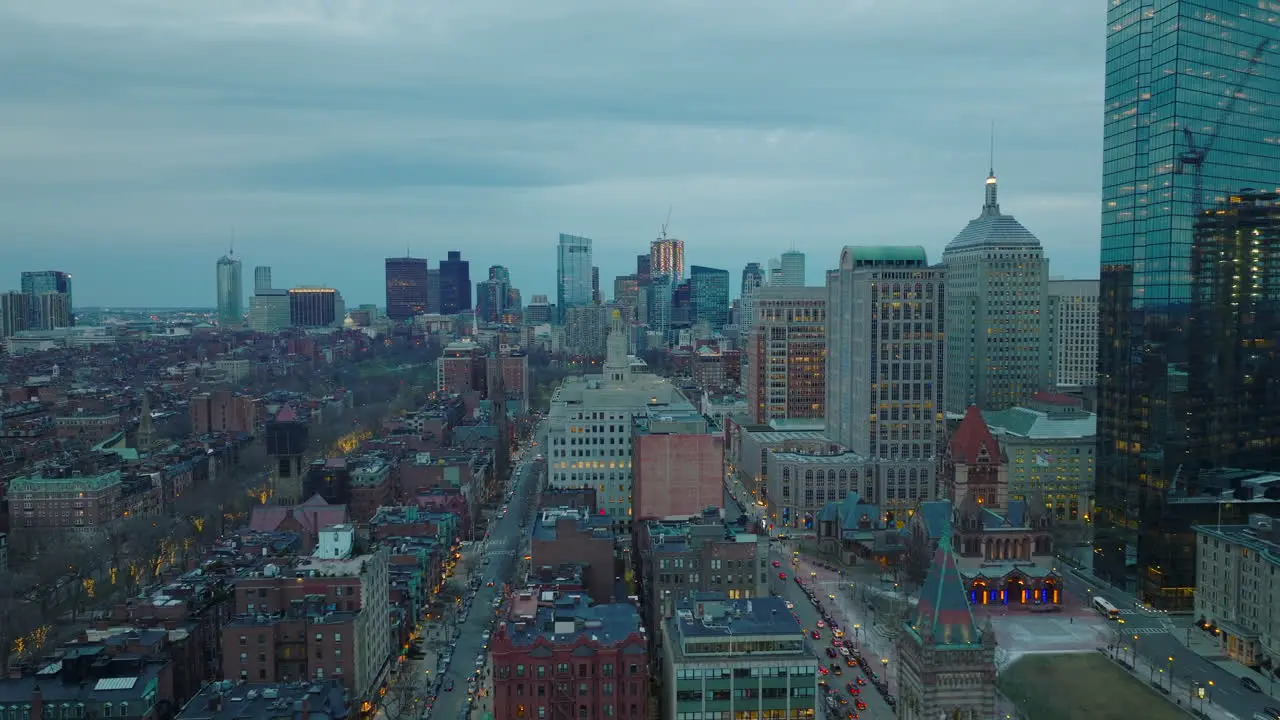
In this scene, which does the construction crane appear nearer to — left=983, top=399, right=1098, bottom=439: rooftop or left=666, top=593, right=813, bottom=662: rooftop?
left=983, top=399, right=1098, bottom=439: rooftop

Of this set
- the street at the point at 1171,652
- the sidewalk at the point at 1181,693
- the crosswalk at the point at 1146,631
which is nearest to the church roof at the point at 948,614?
the sidewalk at the point at 1181,693

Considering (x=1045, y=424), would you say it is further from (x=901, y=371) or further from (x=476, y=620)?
(x=476, y=620)

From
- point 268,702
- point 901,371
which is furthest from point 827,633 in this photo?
point 901,371

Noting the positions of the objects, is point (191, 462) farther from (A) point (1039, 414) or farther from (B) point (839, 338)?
(A) point (1039, 414)

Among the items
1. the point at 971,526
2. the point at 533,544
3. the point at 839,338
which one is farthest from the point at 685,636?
the point at 839,338

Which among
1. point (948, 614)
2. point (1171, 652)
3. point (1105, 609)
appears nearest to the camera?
point (948, 614)
